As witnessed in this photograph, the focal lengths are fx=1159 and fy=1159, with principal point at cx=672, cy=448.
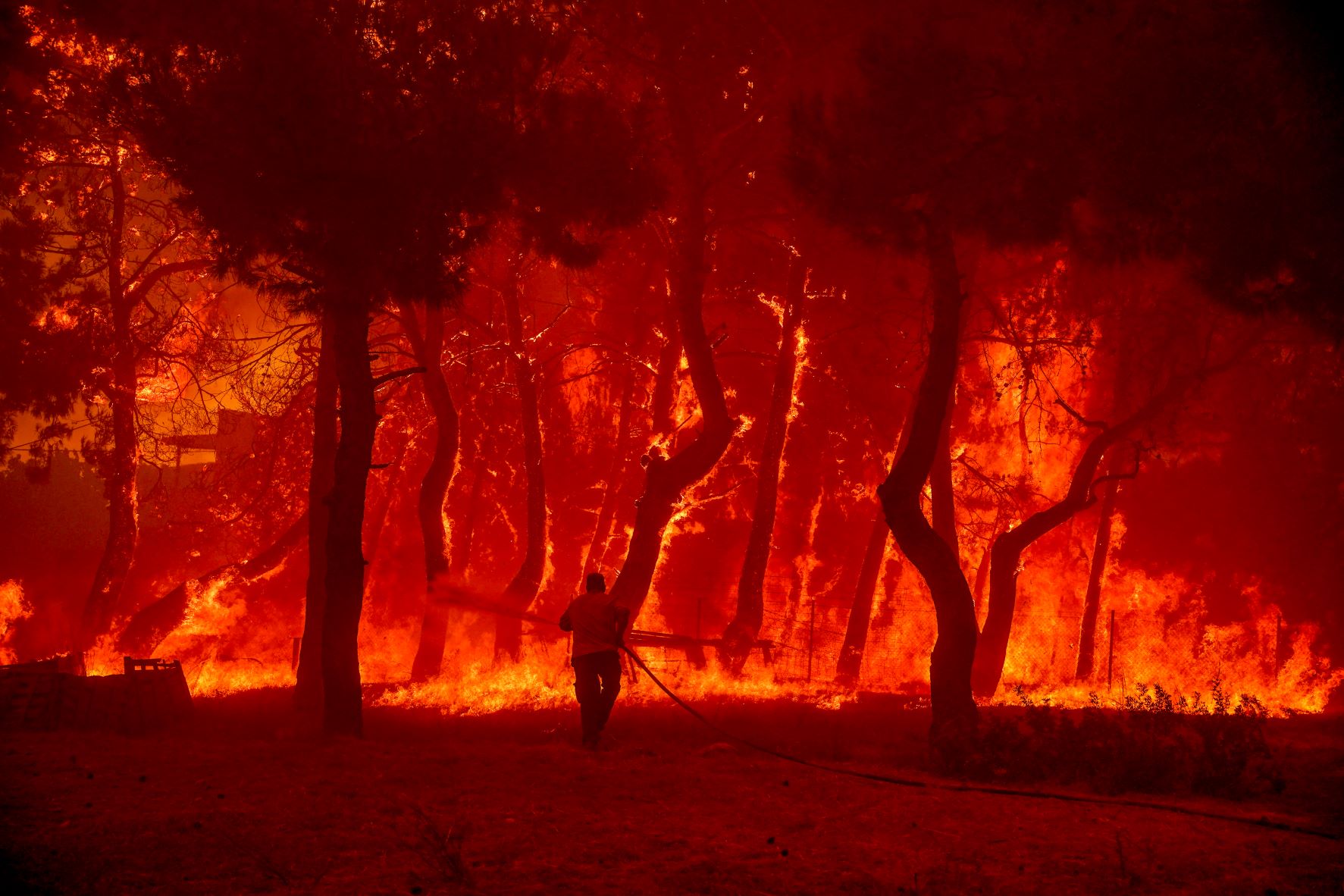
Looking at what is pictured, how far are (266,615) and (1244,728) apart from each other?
1333 inches

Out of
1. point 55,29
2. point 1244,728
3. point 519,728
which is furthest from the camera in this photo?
point 55,29

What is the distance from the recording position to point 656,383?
2486cm

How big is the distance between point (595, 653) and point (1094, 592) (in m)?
19.2

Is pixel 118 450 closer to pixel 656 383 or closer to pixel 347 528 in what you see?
pixel 656 383

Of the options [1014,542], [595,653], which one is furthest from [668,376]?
[595,653]

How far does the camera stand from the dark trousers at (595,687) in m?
12.3

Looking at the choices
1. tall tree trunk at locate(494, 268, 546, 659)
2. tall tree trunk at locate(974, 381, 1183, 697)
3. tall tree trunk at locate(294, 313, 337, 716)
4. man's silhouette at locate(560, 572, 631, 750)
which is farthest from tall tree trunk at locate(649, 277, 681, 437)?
man's silhouette at locate(560, 572, 631, 750)

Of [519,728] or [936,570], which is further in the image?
[519,728]

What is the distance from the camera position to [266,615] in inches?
1531

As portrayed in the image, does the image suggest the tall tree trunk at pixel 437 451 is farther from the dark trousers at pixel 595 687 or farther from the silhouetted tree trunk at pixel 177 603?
the dark trousers at pixel 595 687

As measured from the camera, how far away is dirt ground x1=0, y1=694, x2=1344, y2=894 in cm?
679

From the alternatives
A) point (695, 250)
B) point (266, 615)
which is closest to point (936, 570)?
point (695, 250)

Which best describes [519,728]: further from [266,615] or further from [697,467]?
[266,615]

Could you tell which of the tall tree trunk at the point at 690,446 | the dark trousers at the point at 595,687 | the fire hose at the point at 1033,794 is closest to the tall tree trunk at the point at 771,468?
the tall tree trunk at the point at 690,446
